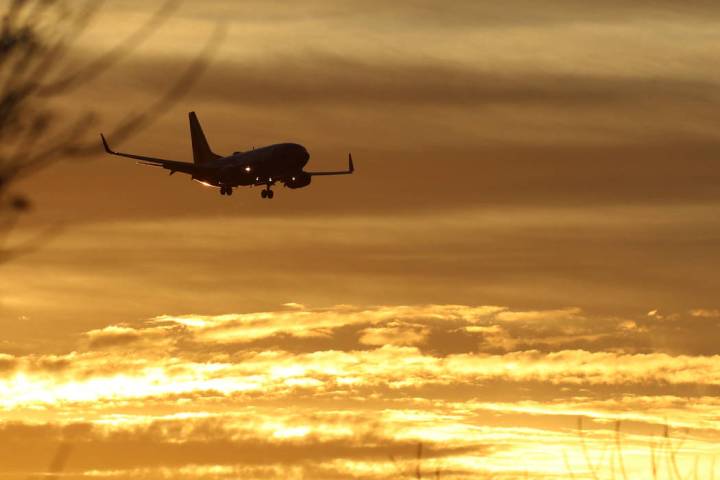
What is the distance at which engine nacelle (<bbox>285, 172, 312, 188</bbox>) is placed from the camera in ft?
547

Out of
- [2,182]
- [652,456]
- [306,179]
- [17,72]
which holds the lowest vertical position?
[652,456]

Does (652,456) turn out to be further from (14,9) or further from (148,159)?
(148,159)

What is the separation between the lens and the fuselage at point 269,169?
166000 millimetres

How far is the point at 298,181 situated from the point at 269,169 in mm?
4224

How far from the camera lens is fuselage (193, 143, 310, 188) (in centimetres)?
16600

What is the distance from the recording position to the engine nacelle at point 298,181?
6565 inches

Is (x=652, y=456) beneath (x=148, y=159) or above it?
beneath

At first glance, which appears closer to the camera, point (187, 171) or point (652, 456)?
point (652, 456)

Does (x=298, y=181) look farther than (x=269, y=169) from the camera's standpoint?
Yes

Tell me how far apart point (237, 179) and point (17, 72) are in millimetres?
154882

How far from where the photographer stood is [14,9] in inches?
550

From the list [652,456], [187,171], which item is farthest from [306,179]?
[652,456]

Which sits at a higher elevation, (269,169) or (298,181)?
(269,169)

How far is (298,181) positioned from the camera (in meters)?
167
